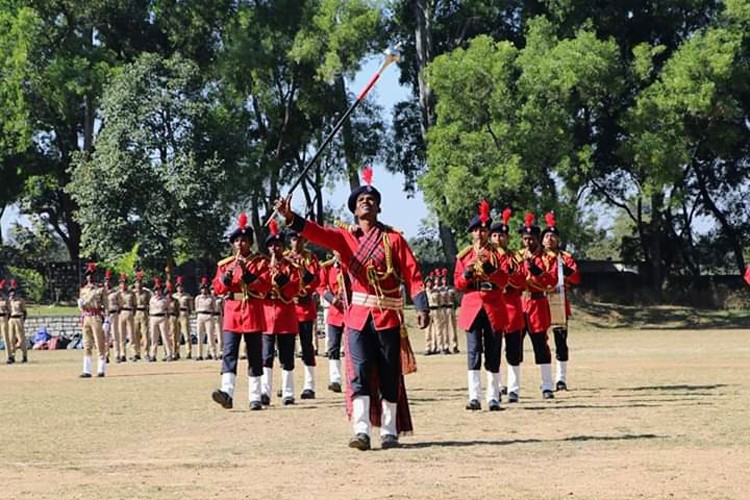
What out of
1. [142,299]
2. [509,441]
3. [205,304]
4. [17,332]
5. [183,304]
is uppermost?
[142,299]

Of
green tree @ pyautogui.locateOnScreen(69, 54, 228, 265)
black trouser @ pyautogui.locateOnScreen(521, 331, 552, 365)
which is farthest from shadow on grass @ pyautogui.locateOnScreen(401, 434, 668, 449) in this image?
green tree @ pyautogui.locateOnScreen(69, 54, 228, 265)

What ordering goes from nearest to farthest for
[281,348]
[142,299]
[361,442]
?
[361,442] < [281,348] < [142,299]

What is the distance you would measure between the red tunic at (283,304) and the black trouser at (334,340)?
180cm

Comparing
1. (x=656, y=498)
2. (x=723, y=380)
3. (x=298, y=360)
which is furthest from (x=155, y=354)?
(x=656, y=498)

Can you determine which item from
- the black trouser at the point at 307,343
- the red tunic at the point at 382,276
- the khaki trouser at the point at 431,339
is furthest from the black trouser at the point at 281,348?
the khaki trouser at the point at 431,339

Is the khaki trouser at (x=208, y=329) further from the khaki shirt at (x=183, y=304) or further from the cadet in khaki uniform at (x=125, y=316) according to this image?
the cadet in khaki uniform at (x=125, y=316)

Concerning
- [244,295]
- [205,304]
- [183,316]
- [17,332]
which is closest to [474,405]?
[244,295]

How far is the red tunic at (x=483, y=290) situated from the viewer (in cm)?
1517

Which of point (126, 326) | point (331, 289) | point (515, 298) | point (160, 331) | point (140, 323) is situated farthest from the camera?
point (140, 323)

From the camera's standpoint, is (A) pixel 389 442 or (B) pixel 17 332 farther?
(B) pixel 17 332

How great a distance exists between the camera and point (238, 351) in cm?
1588

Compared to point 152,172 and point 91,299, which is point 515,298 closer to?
point 91,299

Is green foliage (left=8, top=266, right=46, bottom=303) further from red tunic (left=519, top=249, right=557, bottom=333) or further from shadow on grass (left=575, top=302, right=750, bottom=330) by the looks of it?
red tunic (left=519, top=249, right=557, bottom=333)

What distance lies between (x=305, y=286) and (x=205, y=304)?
14778 mm
